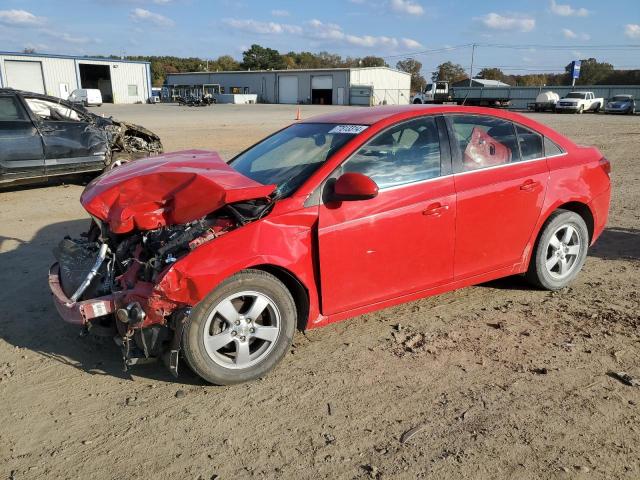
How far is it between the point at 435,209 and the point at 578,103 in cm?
4716

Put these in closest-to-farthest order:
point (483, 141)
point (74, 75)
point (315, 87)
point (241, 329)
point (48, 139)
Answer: point (241, 329) < point (483, 141) < point (48, 139) < point (74, 75) < point (315, 87)

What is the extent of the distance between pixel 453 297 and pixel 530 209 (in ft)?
3.49

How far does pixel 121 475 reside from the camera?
8.62 feet

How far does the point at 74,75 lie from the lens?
63562 mm

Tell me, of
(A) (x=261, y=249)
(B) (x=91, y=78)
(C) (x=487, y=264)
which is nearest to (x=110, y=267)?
(A) (x=261, y=249)

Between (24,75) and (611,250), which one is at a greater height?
(24,75)

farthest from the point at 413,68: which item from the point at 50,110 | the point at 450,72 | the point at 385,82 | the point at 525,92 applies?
the point at 50,110

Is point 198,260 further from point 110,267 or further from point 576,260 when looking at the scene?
point 576,260

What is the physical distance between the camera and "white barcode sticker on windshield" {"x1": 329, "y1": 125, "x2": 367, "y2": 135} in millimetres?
3941

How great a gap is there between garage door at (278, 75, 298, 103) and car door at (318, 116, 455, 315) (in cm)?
7915

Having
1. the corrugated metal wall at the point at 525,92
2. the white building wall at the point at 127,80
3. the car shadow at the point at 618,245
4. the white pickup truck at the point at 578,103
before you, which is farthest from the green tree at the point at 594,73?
the car shadow at the point at 618,245

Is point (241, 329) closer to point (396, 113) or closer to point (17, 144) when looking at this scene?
point (396, 113)

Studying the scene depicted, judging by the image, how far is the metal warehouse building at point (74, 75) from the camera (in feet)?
187

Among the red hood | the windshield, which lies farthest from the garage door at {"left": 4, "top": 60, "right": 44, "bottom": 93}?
the red hood
